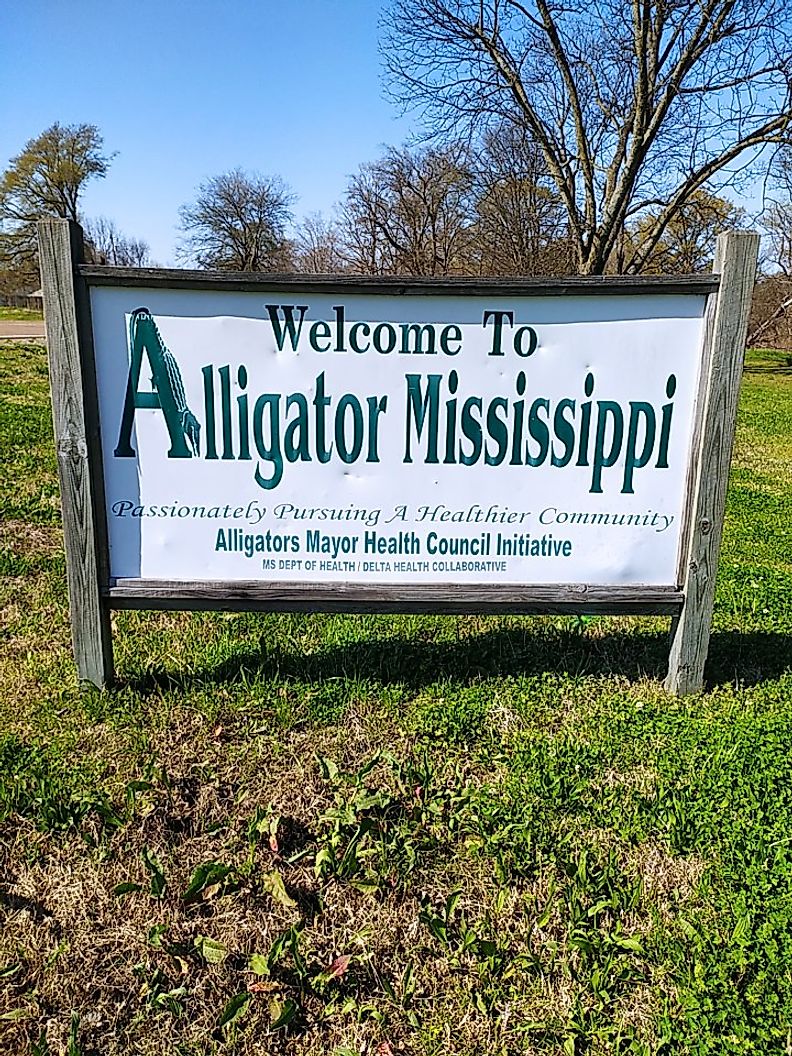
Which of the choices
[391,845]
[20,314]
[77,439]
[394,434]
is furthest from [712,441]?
[20,314]

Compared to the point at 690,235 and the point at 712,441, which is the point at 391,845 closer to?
the point at 712,441

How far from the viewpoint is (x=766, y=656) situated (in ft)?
12.6

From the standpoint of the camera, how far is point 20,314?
4925cm

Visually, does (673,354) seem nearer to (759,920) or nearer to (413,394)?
(413,394)

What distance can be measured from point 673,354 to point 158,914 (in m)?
2.65

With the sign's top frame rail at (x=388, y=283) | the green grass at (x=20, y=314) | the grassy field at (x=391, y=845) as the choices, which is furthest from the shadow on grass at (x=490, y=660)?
the green grass at (x=20, y=314)

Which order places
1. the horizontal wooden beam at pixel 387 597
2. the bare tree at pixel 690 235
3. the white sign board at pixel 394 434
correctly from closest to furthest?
the white sign board at pixel 394 434
the horizontal wooden beam at pixel 387 597
the bare tree at pixel 690 235

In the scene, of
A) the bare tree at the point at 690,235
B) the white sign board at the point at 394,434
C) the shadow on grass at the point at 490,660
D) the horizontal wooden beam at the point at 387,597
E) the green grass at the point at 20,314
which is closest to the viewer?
the white sign board at the point at 394,434

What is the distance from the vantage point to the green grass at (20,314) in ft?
148

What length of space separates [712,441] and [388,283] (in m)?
1.41

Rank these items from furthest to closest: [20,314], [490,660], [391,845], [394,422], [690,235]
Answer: [20,314] < [690,235] < [490,660] < [394,422] < [391,845]

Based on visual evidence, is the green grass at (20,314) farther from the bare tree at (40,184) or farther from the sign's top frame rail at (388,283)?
the sign's top frame rail at (388,283)

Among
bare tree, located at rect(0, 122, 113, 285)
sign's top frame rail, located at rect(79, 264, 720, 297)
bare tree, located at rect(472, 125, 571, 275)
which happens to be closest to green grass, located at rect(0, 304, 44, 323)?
bare tree, located at rect(0, 122, 113, 285)

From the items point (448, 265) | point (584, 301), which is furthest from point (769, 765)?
point (448, 265)
